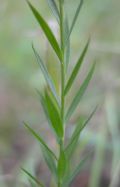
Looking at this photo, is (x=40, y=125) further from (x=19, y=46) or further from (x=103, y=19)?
(x=103, y=19)

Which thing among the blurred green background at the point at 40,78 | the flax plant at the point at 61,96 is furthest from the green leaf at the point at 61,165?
the blurred green background at the point at 40,78

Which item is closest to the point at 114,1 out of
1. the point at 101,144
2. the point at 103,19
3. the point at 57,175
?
the point at 103,19

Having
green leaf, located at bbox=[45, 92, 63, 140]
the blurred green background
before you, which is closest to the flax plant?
green leaf, located at bbox=[45, 92, 63, 140]

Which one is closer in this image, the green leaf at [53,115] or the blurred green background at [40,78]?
the green leaf at [53,115]

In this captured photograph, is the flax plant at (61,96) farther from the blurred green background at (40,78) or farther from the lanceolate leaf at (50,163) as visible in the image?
the blurred green background at (40,78)

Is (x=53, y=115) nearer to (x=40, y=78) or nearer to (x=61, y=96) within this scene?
(x=61, y=96)

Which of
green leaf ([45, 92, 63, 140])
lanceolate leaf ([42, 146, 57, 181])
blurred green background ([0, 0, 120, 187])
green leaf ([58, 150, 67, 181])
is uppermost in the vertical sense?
green leaf ([45, 92, 63, 140])

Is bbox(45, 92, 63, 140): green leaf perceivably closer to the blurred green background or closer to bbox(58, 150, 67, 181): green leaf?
bbox(58, 150, 67, 181): green leaf

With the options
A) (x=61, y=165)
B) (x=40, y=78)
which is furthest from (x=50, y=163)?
(x=40, y=78)
